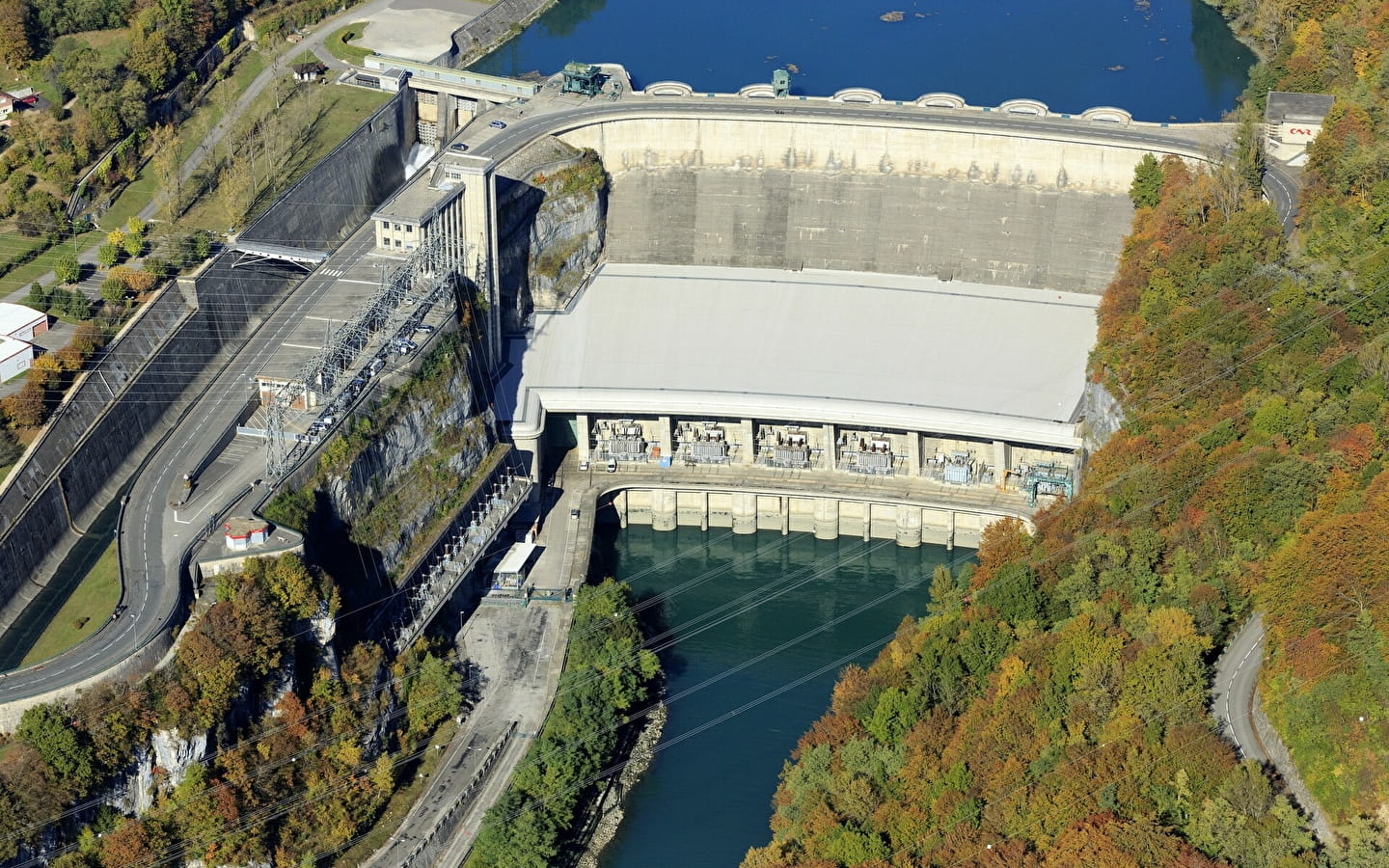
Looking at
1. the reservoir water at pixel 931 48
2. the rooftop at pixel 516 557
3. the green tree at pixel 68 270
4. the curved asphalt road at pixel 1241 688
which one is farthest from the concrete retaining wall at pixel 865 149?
the curved asphalt road at pixel 1241 688

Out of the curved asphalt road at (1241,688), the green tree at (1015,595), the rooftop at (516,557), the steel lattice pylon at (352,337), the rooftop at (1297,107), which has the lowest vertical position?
the rooftop at (516,557)

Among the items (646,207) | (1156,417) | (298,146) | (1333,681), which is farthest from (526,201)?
(1333,681)

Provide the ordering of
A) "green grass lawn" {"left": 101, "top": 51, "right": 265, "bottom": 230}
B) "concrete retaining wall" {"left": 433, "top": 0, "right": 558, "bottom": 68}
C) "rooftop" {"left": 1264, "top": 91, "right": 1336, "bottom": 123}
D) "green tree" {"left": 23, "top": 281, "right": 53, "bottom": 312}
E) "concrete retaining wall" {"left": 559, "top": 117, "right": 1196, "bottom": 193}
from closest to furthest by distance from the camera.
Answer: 1. "green tree" {"left": 23, "top": 281, "right": 53, "bottom": 312}
2. "green grass lawn" {"left": 101, "top": 51, "right": 265, "bottom": 230}
3. "concrete retaining wall" {"left": 559, "top": 117, "right": 1196, "bottom": 193}
4. "rooftop" {"left": 1264, "top": 91, "right": 1336, "bottom": 123}
5. "concrete retaining wall" {"left": 433, "top": 0, "right": 558, "bottom": 68}

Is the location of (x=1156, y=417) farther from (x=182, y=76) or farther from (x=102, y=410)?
(x=182, y=76)

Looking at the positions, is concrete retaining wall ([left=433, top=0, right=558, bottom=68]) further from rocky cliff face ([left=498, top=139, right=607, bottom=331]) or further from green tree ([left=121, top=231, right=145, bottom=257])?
green tree ([left=121, top=231, right=145, bottom=257])

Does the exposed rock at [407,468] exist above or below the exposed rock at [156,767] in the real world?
above

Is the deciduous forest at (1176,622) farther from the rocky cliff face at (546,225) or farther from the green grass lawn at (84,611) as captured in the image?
the rocky cliff face at (546,225)

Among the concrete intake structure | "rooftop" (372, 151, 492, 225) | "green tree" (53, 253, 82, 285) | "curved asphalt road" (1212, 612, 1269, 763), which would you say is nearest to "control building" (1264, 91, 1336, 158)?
the concrete intake structure

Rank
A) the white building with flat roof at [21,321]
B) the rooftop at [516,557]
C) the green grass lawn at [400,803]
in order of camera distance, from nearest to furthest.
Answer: the green grass lawn at [400,803], the white building with flat roof at [21,321], the rooftop at [516,557]
